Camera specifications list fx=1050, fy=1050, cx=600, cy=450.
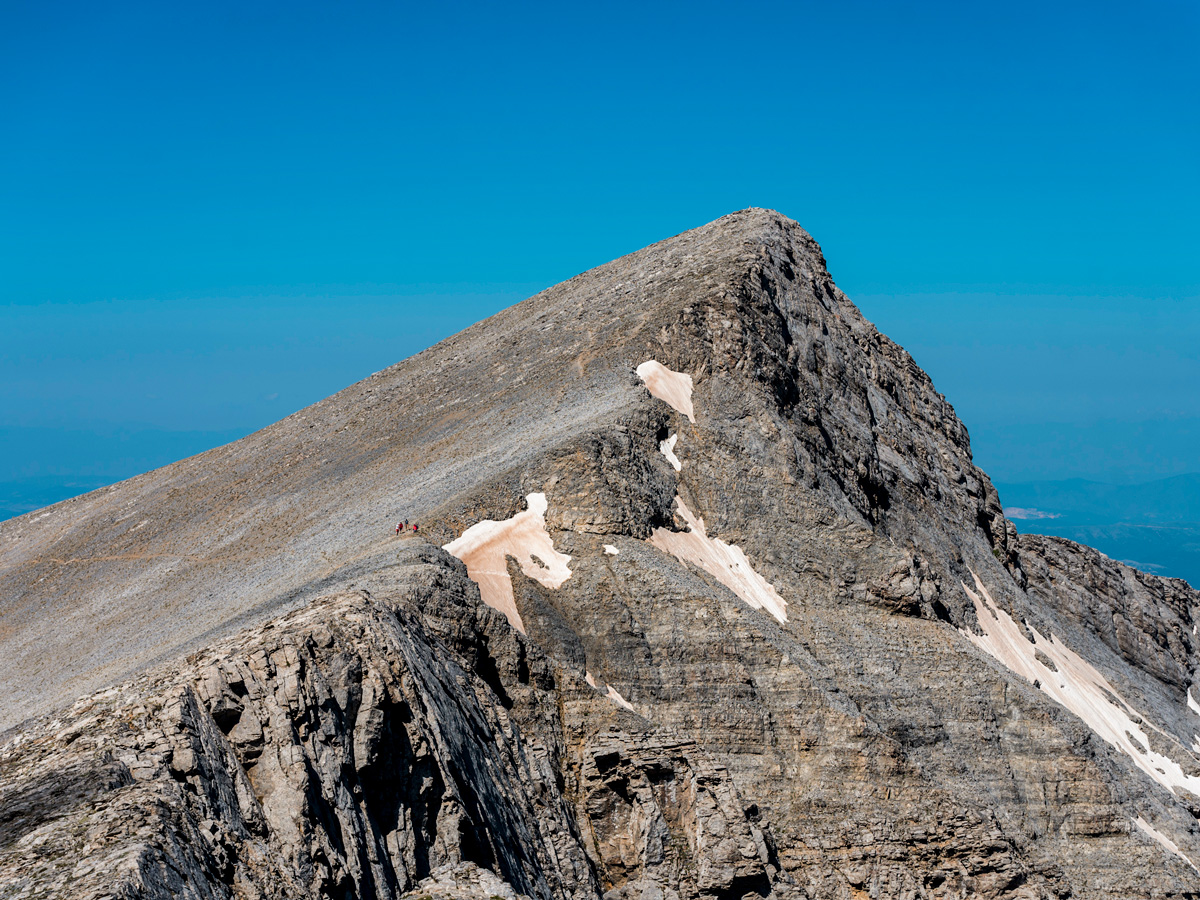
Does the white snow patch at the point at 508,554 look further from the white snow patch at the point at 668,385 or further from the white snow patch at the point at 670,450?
the white snow patch at the point at 668,385

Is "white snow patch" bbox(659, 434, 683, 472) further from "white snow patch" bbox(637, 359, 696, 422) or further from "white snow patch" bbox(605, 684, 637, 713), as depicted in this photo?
"white snow patch" bbox(605, 684, 637, 713)

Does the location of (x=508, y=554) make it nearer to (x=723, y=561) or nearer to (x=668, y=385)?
(x=723, y=561)

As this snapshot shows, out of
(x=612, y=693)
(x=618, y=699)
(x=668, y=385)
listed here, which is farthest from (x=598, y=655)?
(x=668, y=385)

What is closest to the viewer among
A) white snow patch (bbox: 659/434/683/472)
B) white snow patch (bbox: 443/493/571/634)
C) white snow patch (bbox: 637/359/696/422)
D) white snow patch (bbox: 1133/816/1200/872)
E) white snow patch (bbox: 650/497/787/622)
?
white snow patch (bbox: 443/493/571/634)

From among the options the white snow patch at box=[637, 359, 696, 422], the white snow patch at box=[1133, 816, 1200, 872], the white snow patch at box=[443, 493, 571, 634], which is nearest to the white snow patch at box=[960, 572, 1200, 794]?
the white snow patch at box=[1133, 816, 1200, 872]

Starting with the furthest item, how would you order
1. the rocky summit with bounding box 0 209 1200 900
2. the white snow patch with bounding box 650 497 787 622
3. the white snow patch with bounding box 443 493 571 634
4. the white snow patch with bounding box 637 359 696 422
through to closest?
the white snow patch with bounding box 637 359 696 422 < the white snow patch with bounding box 650 497 787 622 < the white snow patch with bounding box 443 493 571 634 < the rocky summit with bounding box 0 209 1200 900

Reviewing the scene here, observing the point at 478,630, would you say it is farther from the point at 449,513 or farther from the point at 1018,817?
the point at 1018,817

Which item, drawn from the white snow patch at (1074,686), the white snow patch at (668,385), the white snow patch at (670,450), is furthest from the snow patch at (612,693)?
the white snow patch at (1074,686)
